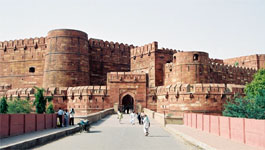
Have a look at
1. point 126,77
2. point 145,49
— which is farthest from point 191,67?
point 145,49

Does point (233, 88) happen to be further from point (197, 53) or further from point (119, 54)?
point (119, 54)

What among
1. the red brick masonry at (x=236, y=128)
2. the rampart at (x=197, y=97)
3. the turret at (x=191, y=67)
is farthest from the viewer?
the turret at (x=191, y=67)

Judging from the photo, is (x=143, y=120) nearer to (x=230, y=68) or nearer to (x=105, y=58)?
(x=105, y=58)

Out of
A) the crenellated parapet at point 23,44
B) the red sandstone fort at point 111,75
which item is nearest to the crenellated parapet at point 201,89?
the red sandstone fort at point 111,75

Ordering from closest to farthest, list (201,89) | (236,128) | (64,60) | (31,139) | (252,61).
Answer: (31,139) → (236,128) → (201,89) → (64,60) → (252,61)

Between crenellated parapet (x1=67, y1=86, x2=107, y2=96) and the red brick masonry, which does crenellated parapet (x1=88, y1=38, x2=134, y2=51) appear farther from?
the red brick masonry

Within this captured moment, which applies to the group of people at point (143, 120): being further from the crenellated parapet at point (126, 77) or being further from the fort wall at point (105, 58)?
the fort wall at point (105, 58)

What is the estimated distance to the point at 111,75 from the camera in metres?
26.4

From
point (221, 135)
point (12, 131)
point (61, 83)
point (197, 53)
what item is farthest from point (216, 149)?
point (61, 83)

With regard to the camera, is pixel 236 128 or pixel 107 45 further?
pixel 107 45

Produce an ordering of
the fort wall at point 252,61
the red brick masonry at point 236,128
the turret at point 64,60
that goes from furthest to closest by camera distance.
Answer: the fort wall at point 252,61 → the turret at point 64,60 → the red brick masonry at point 236,128

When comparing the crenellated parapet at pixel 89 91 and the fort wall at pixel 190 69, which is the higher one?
the fort wall at pixel 190 69

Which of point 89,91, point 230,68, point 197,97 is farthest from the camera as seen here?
point 230,68

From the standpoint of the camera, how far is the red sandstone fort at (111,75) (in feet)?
80.7
